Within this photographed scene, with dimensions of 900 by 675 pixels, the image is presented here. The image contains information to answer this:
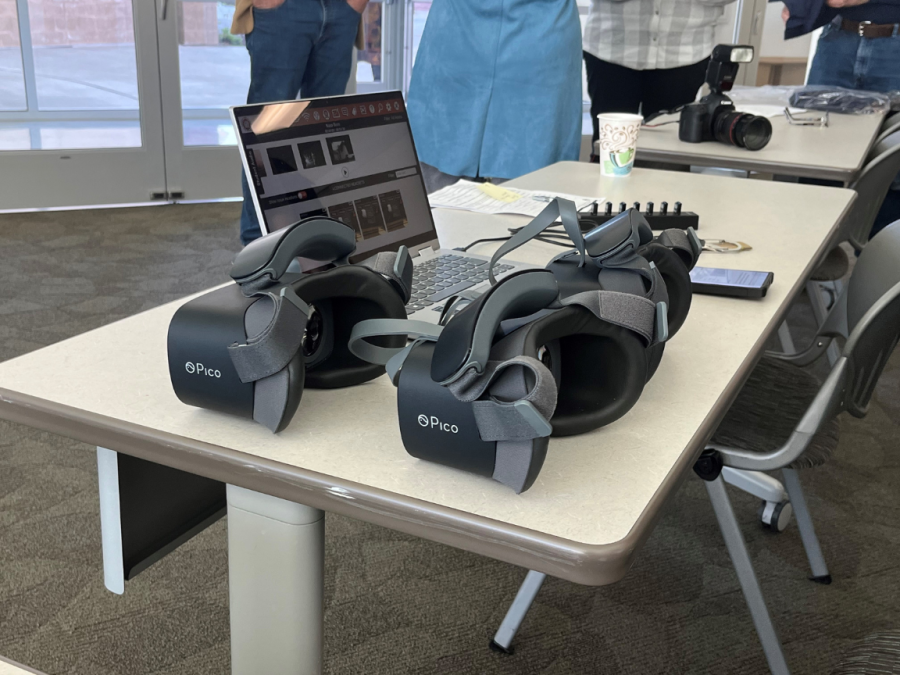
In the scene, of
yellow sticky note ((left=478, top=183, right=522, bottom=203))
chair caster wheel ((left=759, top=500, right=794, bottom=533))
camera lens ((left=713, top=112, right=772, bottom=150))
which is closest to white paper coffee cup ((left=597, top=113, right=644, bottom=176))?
yellow sticky note ((left=478, top=183, right=522, bottom=203))

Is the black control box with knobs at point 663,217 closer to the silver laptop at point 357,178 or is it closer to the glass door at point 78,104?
the silver laptop at point 357,178

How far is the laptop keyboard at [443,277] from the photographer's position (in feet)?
3.44

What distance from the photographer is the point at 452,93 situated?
2041 mm

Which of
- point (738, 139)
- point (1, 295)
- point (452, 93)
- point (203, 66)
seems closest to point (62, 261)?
point (1, 295)

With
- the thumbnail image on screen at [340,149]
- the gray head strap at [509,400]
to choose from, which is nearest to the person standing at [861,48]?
the thumbnail image on screen at [340,149]

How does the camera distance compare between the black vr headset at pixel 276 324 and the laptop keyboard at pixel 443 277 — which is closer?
the black vr headset at pixel 276 324

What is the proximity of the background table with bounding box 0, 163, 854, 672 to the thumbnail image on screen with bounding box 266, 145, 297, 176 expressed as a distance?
0.67 feet

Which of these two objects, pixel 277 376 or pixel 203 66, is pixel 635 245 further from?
pixel 203 66

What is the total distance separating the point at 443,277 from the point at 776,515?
1.01 metres

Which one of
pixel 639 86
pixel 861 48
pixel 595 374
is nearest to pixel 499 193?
pixel 595 374

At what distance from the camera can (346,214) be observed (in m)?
1.07

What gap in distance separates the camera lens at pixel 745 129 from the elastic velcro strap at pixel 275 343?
182cm

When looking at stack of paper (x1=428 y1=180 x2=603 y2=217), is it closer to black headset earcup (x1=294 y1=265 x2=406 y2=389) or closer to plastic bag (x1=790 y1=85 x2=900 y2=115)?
black headset earcup (x1=294 y1=265 x2=406 y2=389)

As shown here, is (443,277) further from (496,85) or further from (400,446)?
(496,85)
